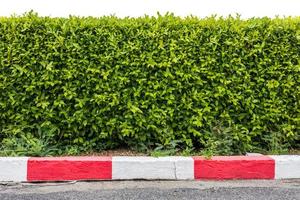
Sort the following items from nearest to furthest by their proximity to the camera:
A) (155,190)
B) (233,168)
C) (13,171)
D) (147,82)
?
(155,190)
(13,171)
(233,168)
(147,82)

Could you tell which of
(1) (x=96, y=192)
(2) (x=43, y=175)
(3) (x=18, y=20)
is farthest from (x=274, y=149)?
(3) (x=18, y=20)

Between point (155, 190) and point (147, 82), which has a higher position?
point (147, 82)

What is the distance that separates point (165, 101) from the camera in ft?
15.1

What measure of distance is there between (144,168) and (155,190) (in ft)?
1.13

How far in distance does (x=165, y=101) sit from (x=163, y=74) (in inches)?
11.1

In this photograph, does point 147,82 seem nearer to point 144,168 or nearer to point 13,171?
point 144,168

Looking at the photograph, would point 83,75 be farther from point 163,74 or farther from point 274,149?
point 274,149

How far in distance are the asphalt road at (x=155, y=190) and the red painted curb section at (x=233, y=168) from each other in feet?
0.32

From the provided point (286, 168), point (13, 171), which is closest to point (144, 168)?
point (13, 171)

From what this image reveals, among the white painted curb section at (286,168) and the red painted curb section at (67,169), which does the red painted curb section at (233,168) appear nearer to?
the white painted curb section at (286,168)

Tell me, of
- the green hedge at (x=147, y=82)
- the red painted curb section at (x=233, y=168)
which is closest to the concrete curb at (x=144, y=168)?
the red painted curb section at (x=233, y=168)

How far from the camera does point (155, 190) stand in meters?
3.83

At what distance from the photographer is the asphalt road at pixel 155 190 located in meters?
3.62

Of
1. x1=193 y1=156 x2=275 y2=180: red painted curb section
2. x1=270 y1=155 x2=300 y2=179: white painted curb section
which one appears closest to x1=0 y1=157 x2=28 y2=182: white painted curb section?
x1=193 y1=156 x2=275 y2=180: red painted curb section
